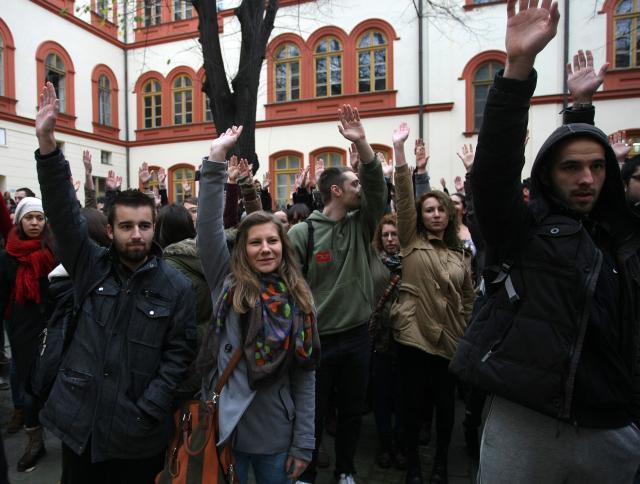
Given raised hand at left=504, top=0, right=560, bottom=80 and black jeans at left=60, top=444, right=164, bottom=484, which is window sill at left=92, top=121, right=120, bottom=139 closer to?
black jeans at left=60, top=444, right=164, bottom=484

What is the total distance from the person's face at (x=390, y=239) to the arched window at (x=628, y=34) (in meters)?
13.8

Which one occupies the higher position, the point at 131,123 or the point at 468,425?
the point at 131,123

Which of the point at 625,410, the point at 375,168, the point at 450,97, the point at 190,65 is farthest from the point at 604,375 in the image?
the point at 190,65

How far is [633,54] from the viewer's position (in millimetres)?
13867

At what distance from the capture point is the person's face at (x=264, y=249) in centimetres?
233

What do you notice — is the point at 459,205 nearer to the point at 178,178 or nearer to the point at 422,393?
the point at 422,393

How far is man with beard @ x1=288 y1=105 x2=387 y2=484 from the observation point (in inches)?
116

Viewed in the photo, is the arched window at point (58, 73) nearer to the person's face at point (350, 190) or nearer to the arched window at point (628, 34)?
the person's face at point (350, 190)

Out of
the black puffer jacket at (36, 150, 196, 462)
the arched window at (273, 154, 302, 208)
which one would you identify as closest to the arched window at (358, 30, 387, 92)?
the arched window at (273, 154, 302, 208)

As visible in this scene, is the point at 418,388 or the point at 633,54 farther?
the point at 633,54

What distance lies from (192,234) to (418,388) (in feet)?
6.11

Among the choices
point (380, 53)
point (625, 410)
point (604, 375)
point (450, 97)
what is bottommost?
point (625, 410)

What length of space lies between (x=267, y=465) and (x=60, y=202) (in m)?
1.56

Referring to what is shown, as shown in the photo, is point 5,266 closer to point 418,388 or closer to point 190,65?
point 418,388
